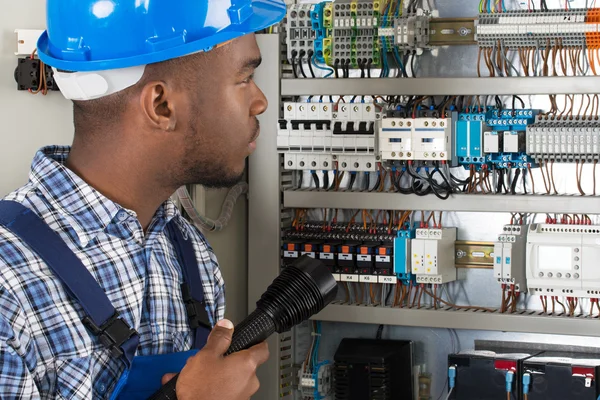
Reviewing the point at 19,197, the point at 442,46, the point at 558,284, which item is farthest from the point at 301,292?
the point at 442,46

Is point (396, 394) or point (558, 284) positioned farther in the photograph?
point (396, 394)

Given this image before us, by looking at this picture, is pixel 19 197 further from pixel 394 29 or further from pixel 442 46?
pixel 442 46

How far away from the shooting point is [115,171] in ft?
4.01

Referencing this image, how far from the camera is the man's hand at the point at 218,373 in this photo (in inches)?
42.3

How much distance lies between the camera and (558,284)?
2.80 m

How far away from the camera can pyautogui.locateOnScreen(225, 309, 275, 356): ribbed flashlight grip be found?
1.17 m

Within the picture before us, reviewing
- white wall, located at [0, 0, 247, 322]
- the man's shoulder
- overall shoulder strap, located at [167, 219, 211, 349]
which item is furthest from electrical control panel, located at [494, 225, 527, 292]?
the man's shoulder

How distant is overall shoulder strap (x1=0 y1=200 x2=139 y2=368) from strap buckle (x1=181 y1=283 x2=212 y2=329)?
0.78ft

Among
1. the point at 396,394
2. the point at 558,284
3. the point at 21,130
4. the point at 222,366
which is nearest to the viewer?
the point at 222,366

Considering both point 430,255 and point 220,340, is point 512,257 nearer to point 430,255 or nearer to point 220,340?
point 430,255

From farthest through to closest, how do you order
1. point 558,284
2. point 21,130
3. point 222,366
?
1. point 558,284
2. point 21,130
3. point 222,366

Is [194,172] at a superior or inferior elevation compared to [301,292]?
superior

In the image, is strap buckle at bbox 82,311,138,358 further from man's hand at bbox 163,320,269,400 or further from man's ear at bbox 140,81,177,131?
man's ear at bbox 140,81,177,131

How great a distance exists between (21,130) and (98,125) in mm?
1372
